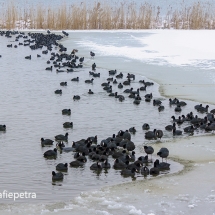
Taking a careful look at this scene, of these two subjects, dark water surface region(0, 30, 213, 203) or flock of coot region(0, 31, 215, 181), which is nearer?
dark water surface region(0, 30, 213, 203)

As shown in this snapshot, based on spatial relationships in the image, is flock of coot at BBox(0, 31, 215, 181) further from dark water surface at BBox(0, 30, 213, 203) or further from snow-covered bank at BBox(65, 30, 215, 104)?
snow-covered bank at BBox(65, 30, 215, 104)

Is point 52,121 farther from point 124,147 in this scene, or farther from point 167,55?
point 167,55

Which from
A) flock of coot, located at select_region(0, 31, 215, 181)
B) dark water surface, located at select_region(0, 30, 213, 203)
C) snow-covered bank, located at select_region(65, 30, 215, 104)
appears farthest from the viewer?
snow-covered bank, located at select_region(65, 30, 215, 104)

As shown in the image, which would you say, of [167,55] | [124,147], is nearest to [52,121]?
[124,147]

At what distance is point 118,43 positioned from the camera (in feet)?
119

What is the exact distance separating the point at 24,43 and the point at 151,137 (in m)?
25.2

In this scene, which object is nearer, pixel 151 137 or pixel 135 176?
pixel 135 176

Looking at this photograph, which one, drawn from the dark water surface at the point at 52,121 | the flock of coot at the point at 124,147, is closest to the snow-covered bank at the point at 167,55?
the dark water surface at the point at 52,121

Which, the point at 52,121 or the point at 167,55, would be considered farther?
the point at 167,55

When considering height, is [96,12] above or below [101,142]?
above

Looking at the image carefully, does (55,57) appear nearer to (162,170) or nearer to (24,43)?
(24,43)

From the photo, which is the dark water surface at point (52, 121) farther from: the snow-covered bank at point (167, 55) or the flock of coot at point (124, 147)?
the snow-covered bank at point (167, 55)

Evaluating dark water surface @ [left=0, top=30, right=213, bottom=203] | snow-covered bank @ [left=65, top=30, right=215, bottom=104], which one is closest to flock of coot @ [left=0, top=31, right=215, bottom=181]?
dark water surface @ [left=0, top=30, right=213, bottom=203]

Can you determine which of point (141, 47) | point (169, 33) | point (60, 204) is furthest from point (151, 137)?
point (169, 33)
